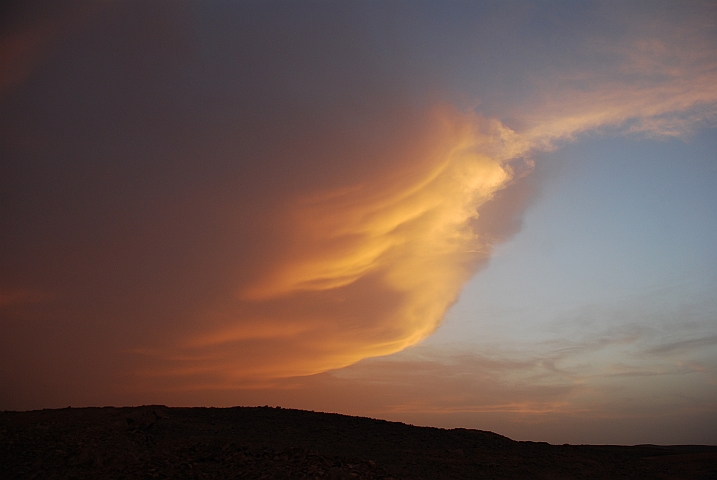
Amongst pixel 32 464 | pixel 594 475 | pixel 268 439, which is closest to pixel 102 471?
pixel 32 464

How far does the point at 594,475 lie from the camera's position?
2414cm

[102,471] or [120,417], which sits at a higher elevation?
[120,417]

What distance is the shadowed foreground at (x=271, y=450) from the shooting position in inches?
696

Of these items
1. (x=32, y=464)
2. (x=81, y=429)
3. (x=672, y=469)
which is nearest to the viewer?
(x=32, y=464)

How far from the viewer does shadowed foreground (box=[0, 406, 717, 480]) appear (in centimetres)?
1769

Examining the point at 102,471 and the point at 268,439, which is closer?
the point at 102,471

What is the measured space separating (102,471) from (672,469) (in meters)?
27.6

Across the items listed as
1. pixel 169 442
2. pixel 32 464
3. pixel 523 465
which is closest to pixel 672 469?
pixel 523 465

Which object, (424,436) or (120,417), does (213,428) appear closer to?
(120,417)

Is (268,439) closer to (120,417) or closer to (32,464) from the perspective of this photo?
(120,417)

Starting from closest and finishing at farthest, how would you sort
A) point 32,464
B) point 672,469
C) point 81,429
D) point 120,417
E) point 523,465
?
point 32,464 < point 81,429 < point 120,417 < point 523,465 < point 672,469

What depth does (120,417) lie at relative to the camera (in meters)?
21.8

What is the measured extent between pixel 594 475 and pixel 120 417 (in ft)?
73.0

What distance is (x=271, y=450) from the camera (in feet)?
64.7
